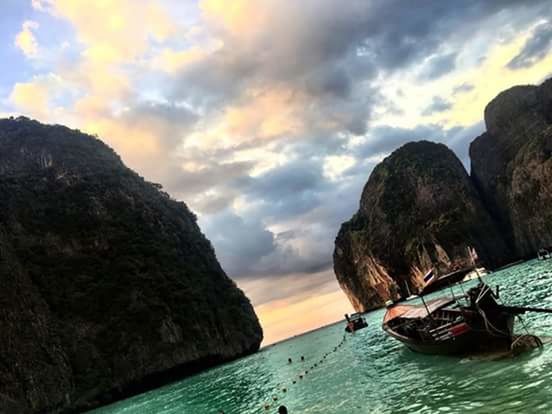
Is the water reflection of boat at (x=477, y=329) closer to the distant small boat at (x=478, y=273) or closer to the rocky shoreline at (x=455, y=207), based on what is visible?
the distant small boat at (x=478, y=273)

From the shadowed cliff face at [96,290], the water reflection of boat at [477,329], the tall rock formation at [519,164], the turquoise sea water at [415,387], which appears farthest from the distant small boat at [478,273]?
the shadowed cliff face at [96,290]

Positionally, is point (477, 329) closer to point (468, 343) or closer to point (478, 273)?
point (468, 343)

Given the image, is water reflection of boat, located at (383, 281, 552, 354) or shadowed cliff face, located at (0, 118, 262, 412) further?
shadowed cliff face, located at (0, 118, 262, 412)

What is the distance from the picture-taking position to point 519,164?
405ft

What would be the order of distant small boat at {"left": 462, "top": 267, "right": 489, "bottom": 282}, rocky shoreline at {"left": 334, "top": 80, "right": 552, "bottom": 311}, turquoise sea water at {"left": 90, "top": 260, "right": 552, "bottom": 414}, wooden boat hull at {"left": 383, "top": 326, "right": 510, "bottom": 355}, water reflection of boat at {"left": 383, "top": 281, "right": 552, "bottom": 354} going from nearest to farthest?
turquoise sea water at {"left": 90, "top": 260, "right": 552, "bottom": 414}
water reflection of boat at {"left": 383, "top": 281, "right": 552, "bottom": 354}
wooden boat hull at {"left": 383, "top": 326, "right": 510, "bottom": 355}
distant small boat at {"left": 462, "top": 267, "right": 489, "bottom": 282}
rocky shoreline at {"left": 334, "top": 80, "right": 552, "bottom": 311}

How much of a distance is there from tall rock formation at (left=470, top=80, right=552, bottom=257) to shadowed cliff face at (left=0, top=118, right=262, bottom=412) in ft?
245

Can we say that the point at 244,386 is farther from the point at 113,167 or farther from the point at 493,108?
the point at 493,108

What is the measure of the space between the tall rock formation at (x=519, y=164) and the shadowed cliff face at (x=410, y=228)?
632 cm

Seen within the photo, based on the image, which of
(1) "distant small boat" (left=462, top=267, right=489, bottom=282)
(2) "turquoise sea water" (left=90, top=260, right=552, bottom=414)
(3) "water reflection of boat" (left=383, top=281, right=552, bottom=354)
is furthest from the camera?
(1) "distant small boat" (left=462, top=267, right=489, bottom=282)

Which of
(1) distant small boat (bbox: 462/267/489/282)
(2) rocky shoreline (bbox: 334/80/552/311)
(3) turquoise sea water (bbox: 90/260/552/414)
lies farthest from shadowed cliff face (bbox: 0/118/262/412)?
(2) rocky shoreline (bbox: 334/80/552/311)

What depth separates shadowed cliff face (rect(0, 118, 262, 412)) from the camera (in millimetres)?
75500

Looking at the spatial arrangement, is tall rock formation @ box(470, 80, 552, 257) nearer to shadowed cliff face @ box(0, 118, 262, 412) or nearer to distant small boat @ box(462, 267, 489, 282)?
distant small boat @ box(462, 267, 489, 282)

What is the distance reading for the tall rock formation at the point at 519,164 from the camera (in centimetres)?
11306

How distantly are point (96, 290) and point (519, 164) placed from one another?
356ft
